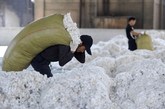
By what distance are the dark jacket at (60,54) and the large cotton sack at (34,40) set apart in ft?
0.20

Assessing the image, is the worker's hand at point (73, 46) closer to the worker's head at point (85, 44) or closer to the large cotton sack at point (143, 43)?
the worker's head at point (85, 44)

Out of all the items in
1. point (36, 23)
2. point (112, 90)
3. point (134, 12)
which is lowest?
point (134, 12)

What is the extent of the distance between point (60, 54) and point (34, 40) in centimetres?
52

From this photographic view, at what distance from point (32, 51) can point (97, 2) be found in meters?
18.2

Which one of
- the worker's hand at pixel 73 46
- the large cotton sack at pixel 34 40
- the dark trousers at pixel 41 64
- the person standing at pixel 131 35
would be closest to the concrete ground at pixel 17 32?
the person standing at pixel 131 35

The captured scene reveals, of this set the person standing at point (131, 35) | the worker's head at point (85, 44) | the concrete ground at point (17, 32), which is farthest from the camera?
the concrete ground at point (17, 32)

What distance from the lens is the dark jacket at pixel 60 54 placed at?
16.2 ft

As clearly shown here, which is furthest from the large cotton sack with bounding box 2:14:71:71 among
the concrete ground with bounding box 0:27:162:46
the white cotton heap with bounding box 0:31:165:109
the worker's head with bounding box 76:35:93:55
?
the concrete ground with bounding box 0:27:162:46

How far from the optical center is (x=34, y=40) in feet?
17.4

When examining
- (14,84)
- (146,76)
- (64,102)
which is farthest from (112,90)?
(14,84)

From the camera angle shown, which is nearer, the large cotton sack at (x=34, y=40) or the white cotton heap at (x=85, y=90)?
the white cotton heap at (x=85, y=90)

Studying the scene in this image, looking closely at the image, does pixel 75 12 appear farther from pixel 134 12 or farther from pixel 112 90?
pixel 112 90

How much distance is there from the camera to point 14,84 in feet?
13.2

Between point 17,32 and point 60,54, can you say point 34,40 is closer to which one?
point 60,54
